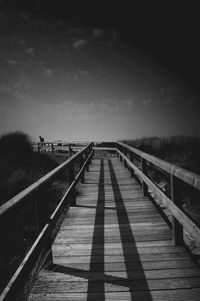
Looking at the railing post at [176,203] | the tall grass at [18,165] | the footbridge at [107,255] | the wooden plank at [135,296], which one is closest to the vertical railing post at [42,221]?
the footbridge at [107,255]

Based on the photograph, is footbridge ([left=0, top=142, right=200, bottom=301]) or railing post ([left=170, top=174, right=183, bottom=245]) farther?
railing post ([left=170, top=174, right=183, bottom=245])

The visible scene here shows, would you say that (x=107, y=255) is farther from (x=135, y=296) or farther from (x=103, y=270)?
(x=135, y=296)

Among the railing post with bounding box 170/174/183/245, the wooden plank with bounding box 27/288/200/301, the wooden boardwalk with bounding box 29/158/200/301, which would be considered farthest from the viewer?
the railing post with bounding box 170/174/183/245

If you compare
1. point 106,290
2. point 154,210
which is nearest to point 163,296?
point 106,290

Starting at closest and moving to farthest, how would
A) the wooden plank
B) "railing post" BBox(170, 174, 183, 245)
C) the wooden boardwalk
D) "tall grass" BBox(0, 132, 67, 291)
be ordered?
the wooden plank → the wooden boardwalk → "railing post" BBox(170, 174, 183, 245) → "tall grass" BBox(0, 132, 67, 291)

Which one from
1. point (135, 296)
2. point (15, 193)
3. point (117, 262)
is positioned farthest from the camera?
point (15, 193)

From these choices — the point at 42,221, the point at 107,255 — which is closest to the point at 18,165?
the point at 107,255

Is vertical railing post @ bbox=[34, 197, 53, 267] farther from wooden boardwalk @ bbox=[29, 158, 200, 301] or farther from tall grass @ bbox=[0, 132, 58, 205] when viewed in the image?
tall grass @ bbox=[0, 132, 58, 205]

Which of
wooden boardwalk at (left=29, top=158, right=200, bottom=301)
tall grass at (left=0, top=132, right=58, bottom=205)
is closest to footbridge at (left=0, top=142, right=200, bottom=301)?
wooden boardwalk at (left=29, top=158, right=200, bottom=301)

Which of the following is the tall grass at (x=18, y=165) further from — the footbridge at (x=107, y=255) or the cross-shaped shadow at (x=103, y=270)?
the cross-shaped shadow at (x=103, y=270)

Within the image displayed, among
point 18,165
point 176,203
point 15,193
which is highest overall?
point 176,203

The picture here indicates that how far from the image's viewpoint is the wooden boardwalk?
2414mm

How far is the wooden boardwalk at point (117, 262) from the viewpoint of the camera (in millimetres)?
2414

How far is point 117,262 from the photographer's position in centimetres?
300
